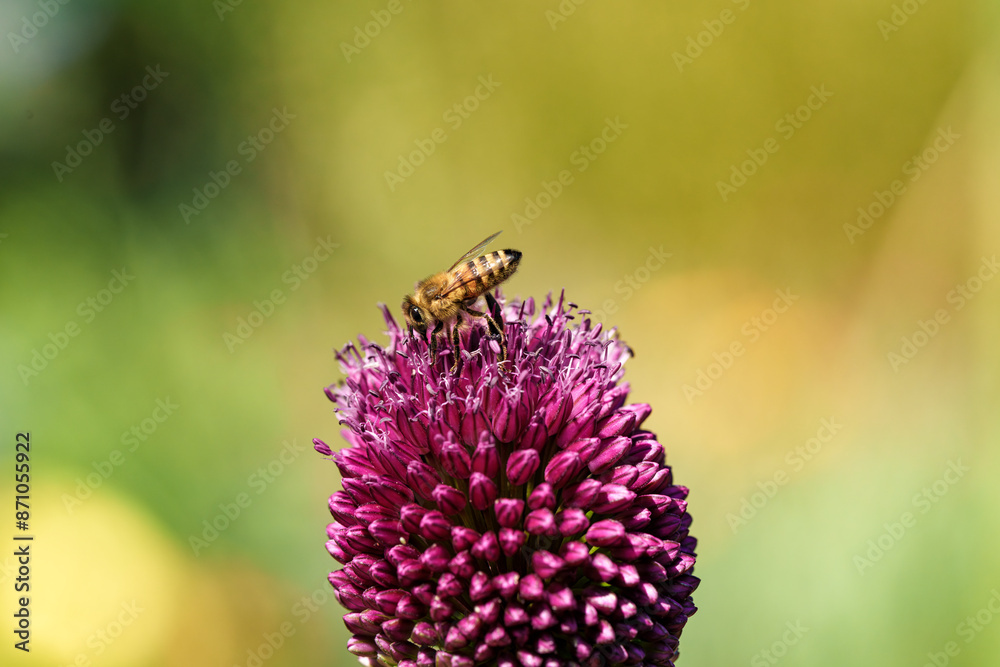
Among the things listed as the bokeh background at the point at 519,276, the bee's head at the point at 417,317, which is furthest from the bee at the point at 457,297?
the bokeh background at the point at 519,276

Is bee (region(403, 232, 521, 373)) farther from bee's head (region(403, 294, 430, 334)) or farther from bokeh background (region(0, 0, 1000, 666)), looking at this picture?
bokeh background (region(0, 0, 1000, 666))

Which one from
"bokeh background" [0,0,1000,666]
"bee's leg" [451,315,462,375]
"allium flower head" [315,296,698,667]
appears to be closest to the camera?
"allium flower head" [315,296,698,667]

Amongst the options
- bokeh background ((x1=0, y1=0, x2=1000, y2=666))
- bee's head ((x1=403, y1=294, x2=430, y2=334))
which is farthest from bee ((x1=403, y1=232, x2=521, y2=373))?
bokeh background ((x1=0, y1=0, x2=1000, y2=666))

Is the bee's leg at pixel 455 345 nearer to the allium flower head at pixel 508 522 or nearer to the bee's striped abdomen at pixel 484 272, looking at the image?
the allium flower head at pixel 508 522

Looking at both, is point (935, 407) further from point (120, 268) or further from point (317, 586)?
point (120, 268)

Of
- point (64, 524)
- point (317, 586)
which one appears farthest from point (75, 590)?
point (317, 586)
